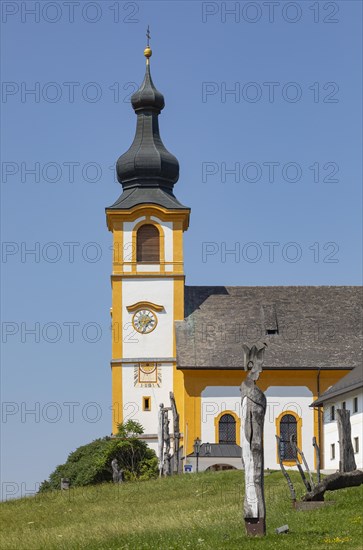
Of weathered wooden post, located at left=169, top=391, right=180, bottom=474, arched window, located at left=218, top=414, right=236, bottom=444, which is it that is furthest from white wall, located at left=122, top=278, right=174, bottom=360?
weathered wooden post, located at left=169, top=391, right=180, bottom=474

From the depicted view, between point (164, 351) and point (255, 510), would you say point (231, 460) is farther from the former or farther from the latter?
point (255, 510)

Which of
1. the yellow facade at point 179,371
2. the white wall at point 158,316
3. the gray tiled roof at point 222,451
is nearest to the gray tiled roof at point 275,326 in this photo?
the yellow facade at point 179,371

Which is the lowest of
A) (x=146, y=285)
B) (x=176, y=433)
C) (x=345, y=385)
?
(x=176, y=433)

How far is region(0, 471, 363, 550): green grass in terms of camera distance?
20.3m

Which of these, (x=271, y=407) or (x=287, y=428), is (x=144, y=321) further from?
(x=287, y=428)

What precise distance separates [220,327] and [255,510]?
106 feet

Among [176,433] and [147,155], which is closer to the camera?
[176,433]

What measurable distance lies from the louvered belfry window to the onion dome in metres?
2.53

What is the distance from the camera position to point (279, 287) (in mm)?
56969

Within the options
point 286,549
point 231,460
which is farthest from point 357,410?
point 286,549

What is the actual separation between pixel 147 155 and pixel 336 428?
1632 centimetres

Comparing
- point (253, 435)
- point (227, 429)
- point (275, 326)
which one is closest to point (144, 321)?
point (275, 326)

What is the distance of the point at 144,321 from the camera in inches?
2093

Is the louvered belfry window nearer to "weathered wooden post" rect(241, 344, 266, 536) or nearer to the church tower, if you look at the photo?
the church tower
